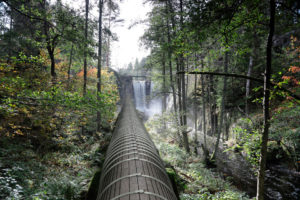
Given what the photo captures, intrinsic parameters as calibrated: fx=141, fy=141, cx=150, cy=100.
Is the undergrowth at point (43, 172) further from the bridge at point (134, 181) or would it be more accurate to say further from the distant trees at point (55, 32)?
the distant trees at point (55, 32)

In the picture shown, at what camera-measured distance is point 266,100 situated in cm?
228

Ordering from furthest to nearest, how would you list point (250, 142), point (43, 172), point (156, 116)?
1. point (156, 116)
2. point (43, 172)
3. point (250, 142)

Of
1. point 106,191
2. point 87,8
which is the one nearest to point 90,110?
point 106,191

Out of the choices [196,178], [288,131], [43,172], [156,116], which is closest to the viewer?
[43,172]

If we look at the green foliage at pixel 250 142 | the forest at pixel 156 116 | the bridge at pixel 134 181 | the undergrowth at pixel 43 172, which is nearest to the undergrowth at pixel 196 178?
the forest at pixel 156 116

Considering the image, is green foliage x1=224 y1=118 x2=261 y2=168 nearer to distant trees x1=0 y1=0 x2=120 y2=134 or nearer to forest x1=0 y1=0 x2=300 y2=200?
forest x1=0 y1=0 x2=300 y2=200

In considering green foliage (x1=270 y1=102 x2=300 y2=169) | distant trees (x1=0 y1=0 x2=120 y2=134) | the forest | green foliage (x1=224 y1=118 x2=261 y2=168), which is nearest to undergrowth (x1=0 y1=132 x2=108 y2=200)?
the forest

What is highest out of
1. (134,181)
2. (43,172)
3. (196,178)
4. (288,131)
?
(134,181)

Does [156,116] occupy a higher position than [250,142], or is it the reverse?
[250,142]

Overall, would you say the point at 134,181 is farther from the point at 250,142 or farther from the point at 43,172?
the point at 43,172

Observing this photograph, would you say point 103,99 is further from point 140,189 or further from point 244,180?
point 244,180

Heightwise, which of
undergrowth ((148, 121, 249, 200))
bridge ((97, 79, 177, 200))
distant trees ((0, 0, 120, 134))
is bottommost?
undergrowth ((148, 121, 249, 200))

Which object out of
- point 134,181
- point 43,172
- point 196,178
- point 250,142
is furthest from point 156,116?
point 134,181

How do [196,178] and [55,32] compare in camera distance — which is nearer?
[196,178]
